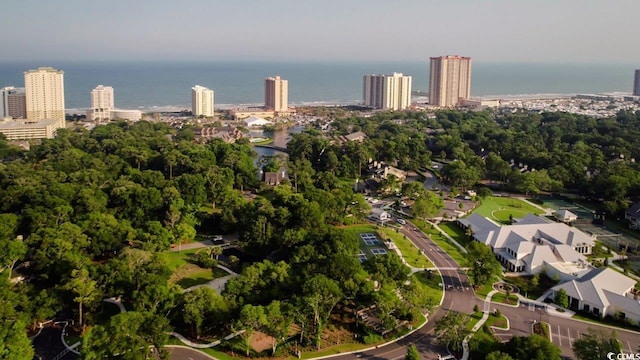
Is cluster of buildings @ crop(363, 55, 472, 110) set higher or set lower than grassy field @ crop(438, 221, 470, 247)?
higher

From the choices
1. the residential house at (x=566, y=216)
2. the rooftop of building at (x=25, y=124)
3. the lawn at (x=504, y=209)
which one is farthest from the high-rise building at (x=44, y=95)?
the residential house at (x=566, y=216)

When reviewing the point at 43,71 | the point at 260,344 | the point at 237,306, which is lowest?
the point at 260,344

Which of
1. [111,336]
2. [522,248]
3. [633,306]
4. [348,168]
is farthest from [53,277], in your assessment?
[348,168]

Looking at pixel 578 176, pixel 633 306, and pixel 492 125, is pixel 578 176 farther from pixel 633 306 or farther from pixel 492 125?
pixel 492 125

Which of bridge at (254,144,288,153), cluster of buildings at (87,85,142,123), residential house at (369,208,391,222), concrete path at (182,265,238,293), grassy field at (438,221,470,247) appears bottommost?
concrete path at (182,265,238,293)

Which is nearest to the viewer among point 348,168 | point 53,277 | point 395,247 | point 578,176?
point 53,277

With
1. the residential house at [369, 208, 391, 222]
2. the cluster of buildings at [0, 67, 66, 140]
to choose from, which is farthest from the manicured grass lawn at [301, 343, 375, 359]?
the cluster of buildings at [0, 67, 66, 140]

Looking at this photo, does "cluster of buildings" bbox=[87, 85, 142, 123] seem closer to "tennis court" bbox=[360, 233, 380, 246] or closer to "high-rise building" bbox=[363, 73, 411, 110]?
"high-rise building" bbox=[363, 73, 411, 110]

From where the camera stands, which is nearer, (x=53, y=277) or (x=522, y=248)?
(x=53, y=277)
